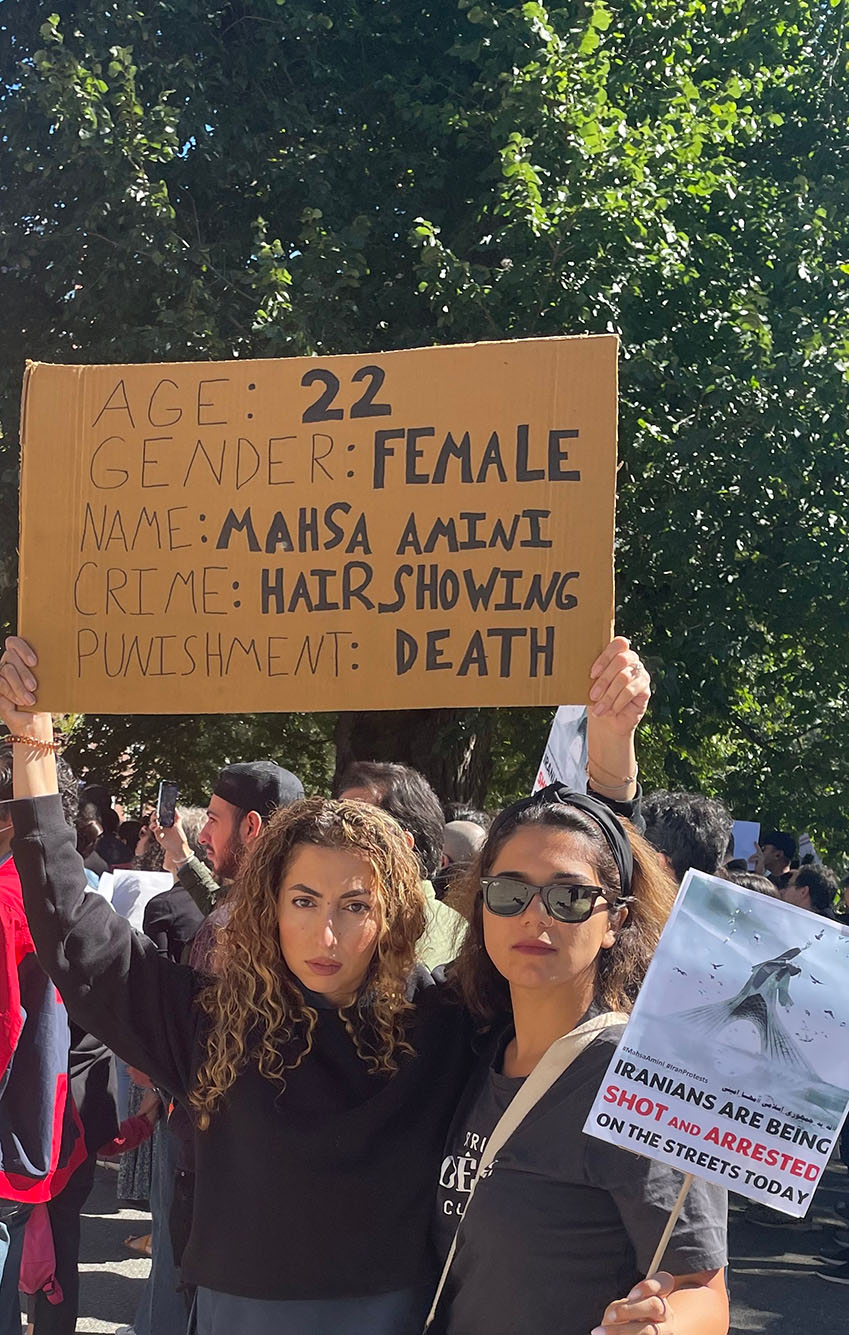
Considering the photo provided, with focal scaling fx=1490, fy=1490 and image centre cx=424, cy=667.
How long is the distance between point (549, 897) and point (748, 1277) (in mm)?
5066

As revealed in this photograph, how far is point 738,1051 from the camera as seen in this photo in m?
2.04

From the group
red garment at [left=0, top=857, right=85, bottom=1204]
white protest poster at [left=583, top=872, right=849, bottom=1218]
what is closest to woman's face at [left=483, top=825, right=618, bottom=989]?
white protest poster at [left=583, top=872, right=849, bottom=1218]

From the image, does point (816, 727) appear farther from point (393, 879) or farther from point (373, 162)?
point (393, 879)

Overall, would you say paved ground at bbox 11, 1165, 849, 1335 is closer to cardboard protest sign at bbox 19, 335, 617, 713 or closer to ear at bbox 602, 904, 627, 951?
cardboard protest sign at bbox 19, 335, 617, 713

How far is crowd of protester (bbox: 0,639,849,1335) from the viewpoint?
6.79ft

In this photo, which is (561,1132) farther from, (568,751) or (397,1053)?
(568,751)

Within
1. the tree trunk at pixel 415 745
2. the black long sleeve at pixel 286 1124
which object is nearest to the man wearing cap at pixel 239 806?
the black long sleeve at pixel 286 1124

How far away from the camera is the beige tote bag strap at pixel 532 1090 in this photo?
7.02ft

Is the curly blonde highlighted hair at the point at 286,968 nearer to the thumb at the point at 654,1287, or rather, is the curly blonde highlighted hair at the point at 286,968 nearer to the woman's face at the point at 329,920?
the woman's face at the point at 329,920

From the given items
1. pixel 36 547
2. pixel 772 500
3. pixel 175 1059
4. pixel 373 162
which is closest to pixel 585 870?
pixel 175 1059

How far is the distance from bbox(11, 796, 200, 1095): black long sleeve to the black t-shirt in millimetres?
602

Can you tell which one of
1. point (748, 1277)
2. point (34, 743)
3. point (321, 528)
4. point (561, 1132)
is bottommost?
point (748, 1277)

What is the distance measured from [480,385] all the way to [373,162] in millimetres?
9442

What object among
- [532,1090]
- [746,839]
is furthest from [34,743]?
[746,839]
